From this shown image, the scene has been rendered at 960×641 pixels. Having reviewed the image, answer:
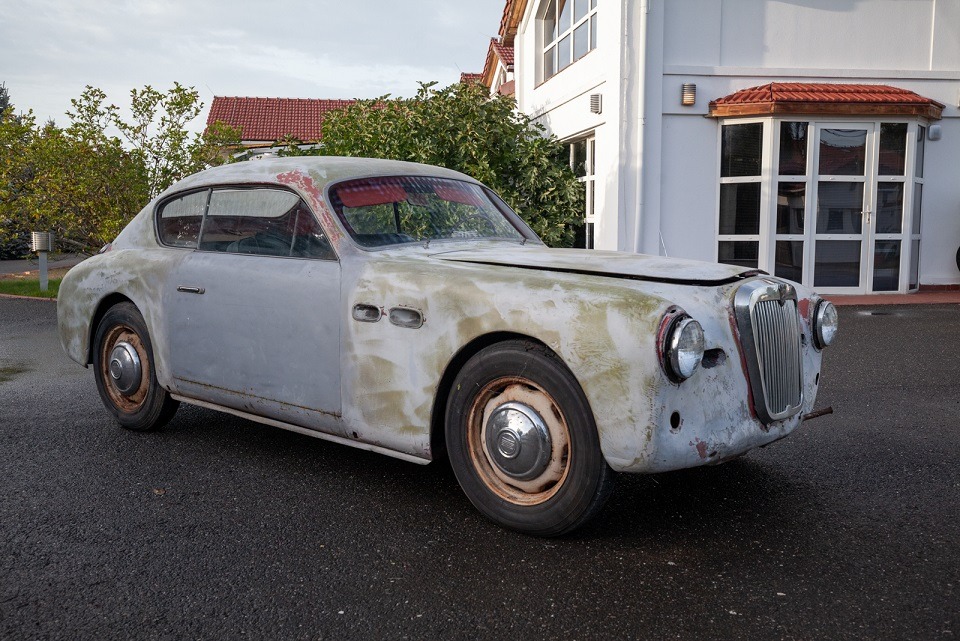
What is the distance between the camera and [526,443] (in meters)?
3.27

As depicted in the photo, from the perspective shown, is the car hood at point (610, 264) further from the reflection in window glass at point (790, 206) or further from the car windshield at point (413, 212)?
the reflection in window glass at point (790, 206)

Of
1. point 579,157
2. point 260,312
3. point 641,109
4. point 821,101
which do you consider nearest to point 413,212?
point 260,312

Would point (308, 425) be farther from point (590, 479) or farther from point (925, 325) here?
point (925, 325)

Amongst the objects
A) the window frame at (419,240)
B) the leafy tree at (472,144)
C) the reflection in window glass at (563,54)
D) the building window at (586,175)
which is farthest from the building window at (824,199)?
the window frame at (419,240)

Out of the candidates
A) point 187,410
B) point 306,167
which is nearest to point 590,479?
point 306,167

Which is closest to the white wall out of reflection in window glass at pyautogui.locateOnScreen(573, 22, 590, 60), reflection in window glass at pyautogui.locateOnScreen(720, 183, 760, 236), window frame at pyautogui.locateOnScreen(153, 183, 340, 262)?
reflection in window glass at pyautogui.locateOnScreen(720, 183, 760, 236)

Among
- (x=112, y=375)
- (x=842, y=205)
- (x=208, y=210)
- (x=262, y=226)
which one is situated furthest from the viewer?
(x=842, y=205)

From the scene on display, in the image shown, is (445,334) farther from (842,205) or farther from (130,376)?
(842,205)

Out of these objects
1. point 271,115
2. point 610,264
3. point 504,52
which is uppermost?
point 504,52

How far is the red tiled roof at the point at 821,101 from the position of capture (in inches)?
480

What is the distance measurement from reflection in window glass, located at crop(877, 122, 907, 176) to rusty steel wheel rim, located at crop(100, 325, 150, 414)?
11.4 metres

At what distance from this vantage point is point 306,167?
4.35 metres

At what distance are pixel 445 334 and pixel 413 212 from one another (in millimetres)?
1033

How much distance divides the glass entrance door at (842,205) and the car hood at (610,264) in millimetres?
9931
